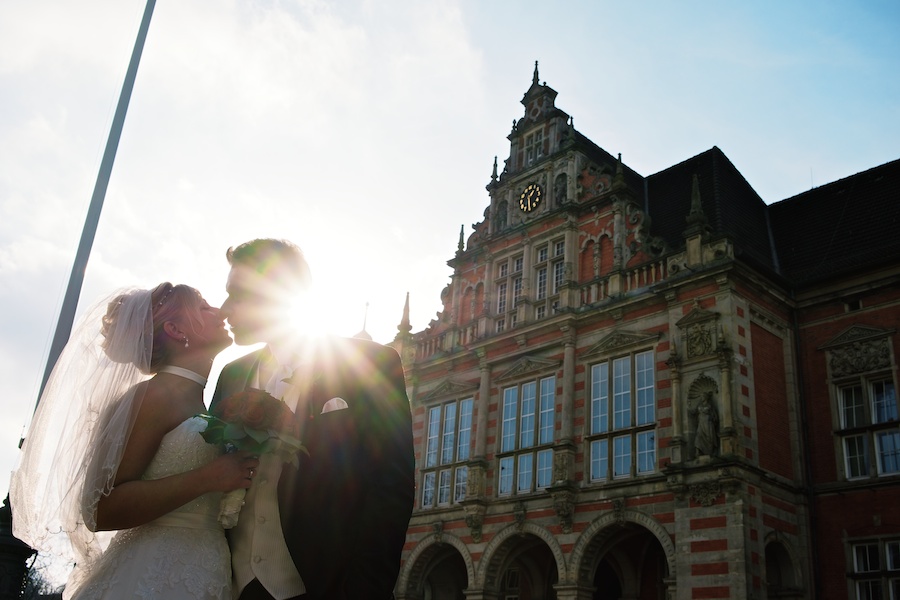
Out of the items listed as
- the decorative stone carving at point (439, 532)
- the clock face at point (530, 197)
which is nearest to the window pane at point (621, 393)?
the decorative stone carving at point (439, 532)

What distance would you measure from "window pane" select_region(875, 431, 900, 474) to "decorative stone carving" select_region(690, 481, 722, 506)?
3.64 m

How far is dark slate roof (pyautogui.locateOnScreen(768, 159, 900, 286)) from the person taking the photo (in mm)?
18828

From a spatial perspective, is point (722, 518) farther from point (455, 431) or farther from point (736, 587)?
point (455, 431)

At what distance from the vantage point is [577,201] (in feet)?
73.7

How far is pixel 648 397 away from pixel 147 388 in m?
16.0

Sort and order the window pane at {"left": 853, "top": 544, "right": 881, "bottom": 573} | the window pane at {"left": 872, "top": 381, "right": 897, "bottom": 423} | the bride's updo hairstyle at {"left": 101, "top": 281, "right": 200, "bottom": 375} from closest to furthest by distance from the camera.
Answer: the bride's updo hairstyle at {"left": 101, "top": 281, "right": 200, "bottom": 375} < the window pane at {"left": 853, "top": 544, "right": 881, "bottom": 573} < the window pane at {"left": 872, "top": 381, "right": 897, "bottom": 423}

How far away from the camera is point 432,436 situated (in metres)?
23.7

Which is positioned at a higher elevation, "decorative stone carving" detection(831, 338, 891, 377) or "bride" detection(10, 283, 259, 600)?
"decorative stone carving" detection(831, 338, 891, 377)

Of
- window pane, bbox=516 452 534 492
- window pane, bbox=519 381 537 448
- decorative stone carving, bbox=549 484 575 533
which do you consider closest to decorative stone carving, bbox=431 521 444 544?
window pane, bbox=516 452 534 492

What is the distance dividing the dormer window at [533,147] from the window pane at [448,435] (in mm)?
7688

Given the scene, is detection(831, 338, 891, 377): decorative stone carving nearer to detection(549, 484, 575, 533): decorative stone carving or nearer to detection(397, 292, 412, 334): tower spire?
detection(549, 484, 575, 533): decorative stone carving

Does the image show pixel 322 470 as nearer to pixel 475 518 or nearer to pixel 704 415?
pixel 704 415

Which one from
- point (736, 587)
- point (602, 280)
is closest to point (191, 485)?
point (736, 587)

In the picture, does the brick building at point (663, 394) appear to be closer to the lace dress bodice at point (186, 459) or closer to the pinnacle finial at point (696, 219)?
the pinnacle finial at point (696, 219)
